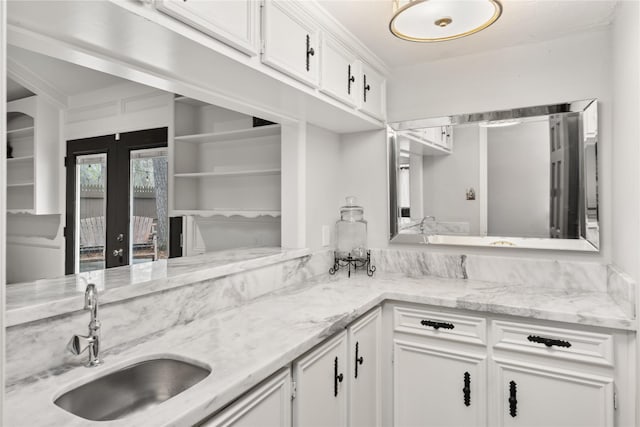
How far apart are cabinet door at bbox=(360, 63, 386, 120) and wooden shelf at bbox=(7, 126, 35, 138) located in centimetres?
370

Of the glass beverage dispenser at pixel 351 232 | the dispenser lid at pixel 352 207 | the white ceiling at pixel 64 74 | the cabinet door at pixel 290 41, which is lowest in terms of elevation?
the glass beverage dispenser at pixel 351 232

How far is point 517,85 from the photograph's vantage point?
92.3 inches

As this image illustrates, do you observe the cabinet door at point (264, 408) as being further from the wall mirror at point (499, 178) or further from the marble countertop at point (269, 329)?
the wall mirror at point (499, 178)

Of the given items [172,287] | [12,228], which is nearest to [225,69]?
[172,287]

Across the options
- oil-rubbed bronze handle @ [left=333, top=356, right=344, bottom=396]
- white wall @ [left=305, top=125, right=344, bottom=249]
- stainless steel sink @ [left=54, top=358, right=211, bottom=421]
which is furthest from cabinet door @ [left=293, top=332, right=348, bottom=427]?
white wall @ [left=305, top=125, right=344, bottom=249]

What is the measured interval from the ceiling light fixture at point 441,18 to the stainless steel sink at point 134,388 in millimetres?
1453

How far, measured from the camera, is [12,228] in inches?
185

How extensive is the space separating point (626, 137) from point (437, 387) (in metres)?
1.50

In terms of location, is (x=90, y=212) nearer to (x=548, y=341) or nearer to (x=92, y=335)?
(x=92, y=335)

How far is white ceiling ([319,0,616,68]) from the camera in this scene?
6.06 ft

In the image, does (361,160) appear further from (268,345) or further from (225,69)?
→ (268,345)

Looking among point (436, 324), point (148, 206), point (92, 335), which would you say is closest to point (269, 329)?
point (92, 335)

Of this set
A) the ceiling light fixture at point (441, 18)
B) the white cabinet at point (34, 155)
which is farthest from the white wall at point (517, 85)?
the white cabinet at point (34, 155)

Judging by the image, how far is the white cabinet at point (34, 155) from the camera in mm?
4035
